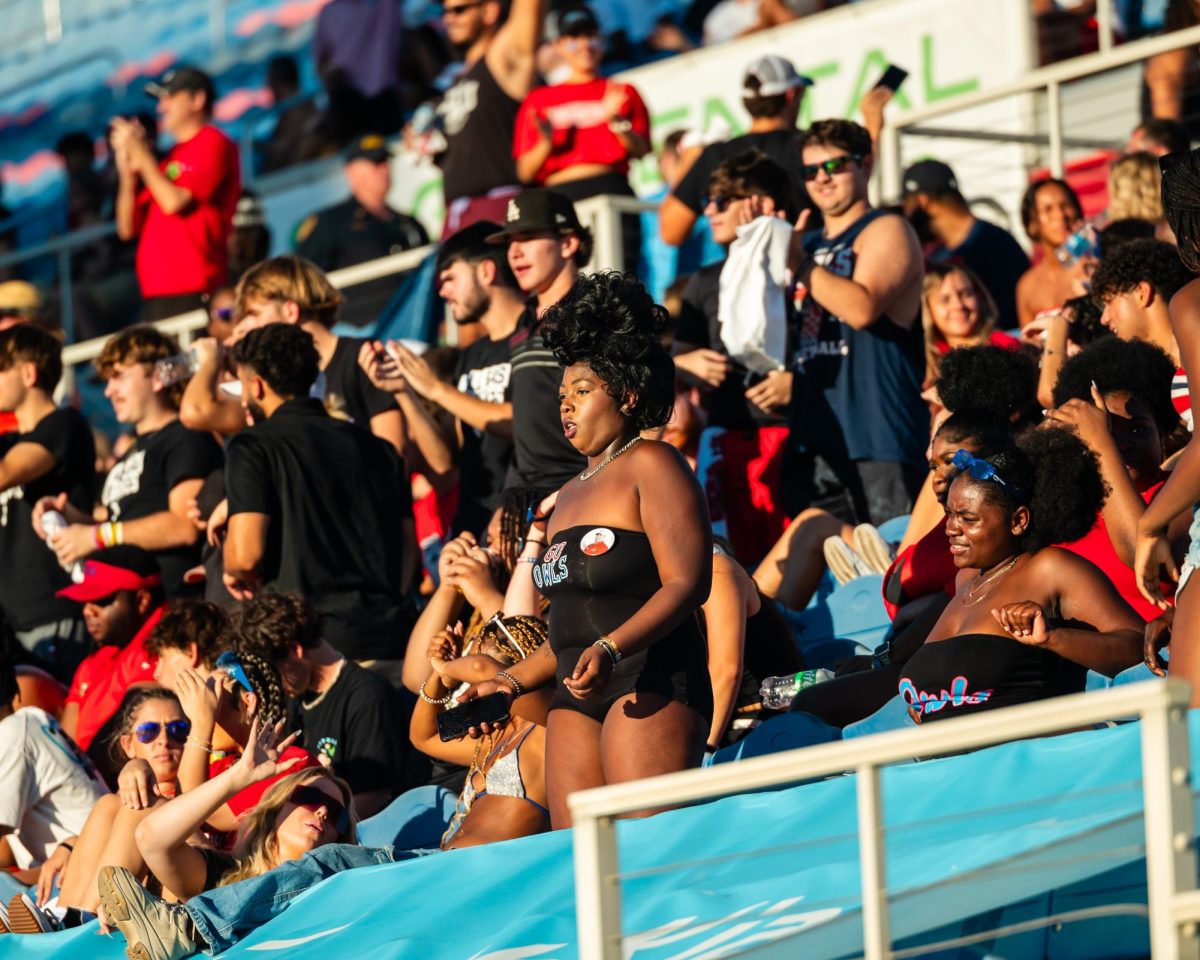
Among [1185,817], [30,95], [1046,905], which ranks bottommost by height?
[30,95]

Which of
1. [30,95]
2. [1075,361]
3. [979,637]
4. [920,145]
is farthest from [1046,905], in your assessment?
[30,95]

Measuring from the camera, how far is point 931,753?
3.01m

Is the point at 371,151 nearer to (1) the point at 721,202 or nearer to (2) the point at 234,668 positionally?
(1) the point at 721,202

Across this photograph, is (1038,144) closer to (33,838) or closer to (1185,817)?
(33,838)

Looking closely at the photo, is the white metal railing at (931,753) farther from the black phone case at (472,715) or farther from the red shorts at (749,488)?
the red shorts at (749,488)

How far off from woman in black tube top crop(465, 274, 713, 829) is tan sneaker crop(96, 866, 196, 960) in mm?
968

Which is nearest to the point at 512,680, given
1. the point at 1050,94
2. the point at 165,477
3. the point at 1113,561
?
the point at 1113,561

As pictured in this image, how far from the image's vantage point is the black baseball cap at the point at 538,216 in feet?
23.7

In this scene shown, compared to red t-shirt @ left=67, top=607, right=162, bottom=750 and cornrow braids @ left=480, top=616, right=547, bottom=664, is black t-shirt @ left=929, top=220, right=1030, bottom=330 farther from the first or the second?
cornrow braids @ left=480, top=616, right=547, bottom=664

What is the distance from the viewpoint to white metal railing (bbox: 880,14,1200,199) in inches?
350

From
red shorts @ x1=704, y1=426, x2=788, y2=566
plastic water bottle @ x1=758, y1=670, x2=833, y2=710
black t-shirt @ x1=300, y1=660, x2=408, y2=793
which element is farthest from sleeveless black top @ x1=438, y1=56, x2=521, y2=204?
plastic water bottle @ x1=758, y1=670, x2=833, y2=710

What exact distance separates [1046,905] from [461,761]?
8.51 feet

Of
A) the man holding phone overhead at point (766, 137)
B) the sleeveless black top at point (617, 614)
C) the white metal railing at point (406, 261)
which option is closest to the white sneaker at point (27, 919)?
the sleeveless black top at point (617, 614)

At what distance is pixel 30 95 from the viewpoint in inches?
745
